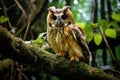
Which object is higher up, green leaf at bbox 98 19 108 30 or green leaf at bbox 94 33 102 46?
green leaf at bbox 98 19 108 30

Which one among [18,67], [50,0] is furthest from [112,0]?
[18,67]

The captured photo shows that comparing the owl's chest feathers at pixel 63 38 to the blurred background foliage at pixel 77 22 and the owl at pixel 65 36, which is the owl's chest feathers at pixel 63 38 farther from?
the blurred background foliage at pixel 77 22

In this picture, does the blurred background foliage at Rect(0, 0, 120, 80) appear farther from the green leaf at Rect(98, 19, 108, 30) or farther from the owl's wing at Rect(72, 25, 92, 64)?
the owl's wing at Rect(72, 25, 92, 64)

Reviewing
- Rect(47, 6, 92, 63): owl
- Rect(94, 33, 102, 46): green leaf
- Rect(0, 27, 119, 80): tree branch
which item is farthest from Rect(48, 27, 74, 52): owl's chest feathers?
Rect(94, 33, 102, 46): green leaf

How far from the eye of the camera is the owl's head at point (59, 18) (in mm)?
2313

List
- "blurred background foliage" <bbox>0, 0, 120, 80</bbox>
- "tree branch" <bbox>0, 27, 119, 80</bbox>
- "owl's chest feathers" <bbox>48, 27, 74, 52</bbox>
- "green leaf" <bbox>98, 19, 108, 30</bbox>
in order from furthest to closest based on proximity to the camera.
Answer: "blurred background foliage" <bbox>0, 0, 120, 80</bbox>
"green leaf" <bbox>98, 19, 108, 30</bbox>
"owl's chest feathers" <bbox>48, 27, 74, 52</bbox>
"tree branch" <bbox>0, 27, 119, 80</bbox>

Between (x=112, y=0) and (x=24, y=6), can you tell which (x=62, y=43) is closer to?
(x=112, y=0)

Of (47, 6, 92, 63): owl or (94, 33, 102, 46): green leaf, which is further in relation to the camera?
(94, 33, 102, 46): green leaf

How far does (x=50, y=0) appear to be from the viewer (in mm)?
3785

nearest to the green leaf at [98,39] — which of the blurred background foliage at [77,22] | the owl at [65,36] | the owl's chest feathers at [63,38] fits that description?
the blurred background foliage at [77,22]

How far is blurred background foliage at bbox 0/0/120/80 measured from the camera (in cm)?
253

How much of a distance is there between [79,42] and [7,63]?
0.89 meters

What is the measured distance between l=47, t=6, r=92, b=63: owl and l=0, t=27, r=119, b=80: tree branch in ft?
0.42

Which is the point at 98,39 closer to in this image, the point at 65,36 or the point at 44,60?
the point at 65,36
